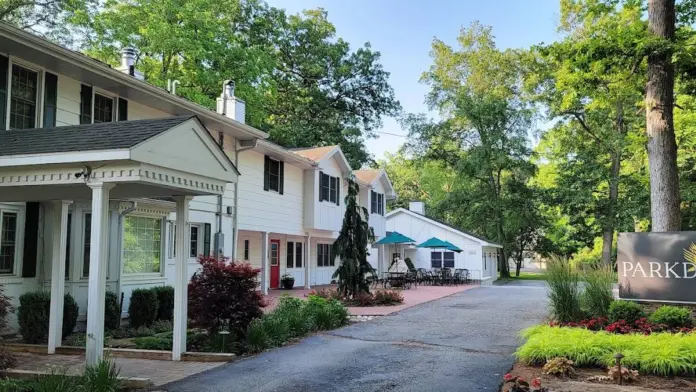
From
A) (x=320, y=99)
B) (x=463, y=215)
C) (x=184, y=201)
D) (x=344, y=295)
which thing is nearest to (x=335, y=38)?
(x=320, y=99)

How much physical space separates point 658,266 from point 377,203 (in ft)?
60.9

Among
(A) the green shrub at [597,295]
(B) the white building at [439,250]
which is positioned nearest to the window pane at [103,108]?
(A) the green shrub at [597,295]

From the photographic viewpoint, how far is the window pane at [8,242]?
9.20 metres

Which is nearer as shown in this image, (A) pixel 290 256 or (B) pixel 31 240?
(B) pixel 31 240

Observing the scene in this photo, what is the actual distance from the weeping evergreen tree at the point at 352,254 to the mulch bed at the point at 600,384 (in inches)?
372

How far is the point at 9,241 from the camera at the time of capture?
933 cm

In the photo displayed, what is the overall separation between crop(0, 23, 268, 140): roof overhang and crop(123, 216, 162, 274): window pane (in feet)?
9.04

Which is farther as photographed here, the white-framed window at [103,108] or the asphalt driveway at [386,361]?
the white-framed window at [103,108]

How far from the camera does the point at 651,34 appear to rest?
10.8 meters

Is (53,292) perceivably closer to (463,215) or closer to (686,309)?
(686,309)

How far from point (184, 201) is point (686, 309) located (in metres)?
8.59

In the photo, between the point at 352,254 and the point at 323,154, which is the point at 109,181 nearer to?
the point at 352,254

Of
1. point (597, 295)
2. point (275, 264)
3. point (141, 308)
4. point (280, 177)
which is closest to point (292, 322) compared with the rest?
point (141, 308)

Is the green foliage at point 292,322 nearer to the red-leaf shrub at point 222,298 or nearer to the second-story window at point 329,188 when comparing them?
the red-leaf shrub at point 222,298
